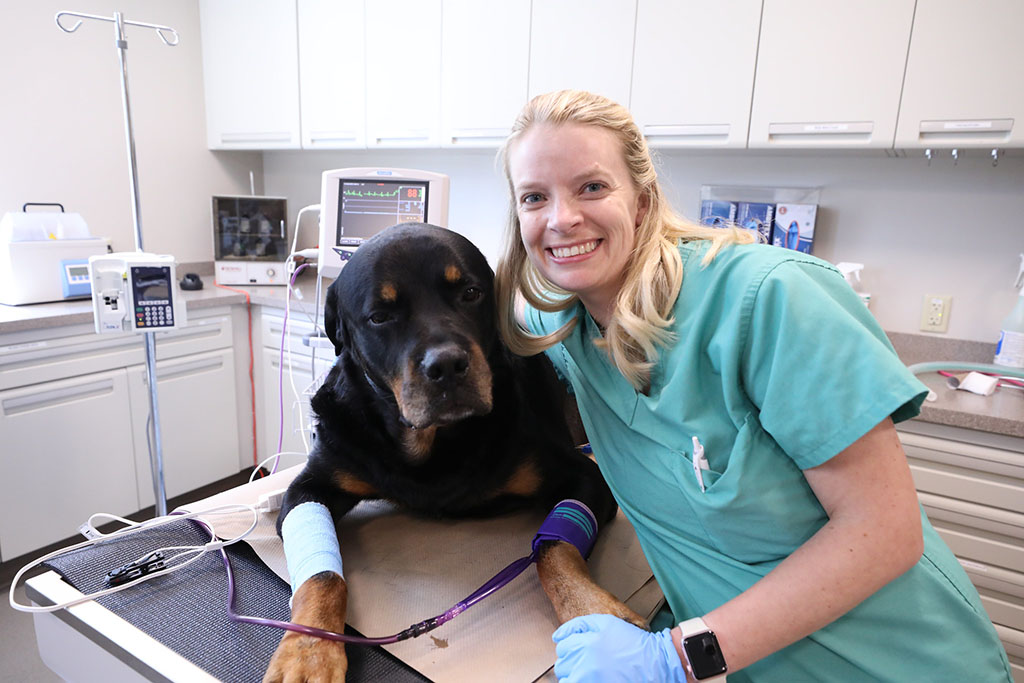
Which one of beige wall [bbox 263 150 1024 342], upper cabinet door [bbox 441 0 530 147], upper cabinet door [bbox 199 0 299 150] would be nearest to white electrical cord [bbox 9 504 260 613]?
beige wall [bbox 263 150 1024 342]

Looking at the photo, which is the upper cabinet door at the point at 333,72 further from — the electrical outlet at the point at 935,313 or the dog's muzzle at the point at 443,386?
the electrical outlet at the point at 935,313

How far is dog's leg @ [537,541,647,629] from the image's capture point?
0.79 meters

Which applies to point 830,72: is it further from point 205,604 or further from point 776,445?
point 205,604

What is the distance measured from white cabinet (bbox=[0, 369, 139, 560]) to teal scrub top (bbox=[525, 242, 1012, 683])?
256 cm

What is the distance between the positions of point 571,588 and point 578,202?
52 cm

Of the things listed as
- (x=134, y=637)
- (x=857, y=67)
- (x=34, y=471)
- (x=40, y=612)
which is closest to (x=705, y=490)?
(x=134, y=637)

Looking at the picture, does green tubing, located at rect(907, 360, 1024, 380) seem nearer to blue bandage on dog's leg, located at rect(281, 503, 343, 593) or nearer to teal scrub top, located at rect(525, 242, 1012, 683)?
teal scrub top, located at rect(525, 242, 1012, 683)

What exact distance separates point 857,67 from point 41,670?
124 inches

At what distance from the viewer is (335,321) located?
1.17 metres

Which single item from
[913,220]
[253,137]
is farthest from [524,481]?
[253,137]

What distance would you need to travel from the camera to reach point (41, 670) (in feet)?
6.54

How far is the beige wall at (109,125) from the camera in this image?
283 centimetres

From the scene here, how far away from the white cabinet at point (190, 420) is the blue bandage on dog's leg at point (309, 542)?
7.36 ft

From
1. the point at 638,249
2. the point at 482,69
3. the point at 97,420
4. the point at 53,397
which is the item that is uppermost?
the point at 482,69
